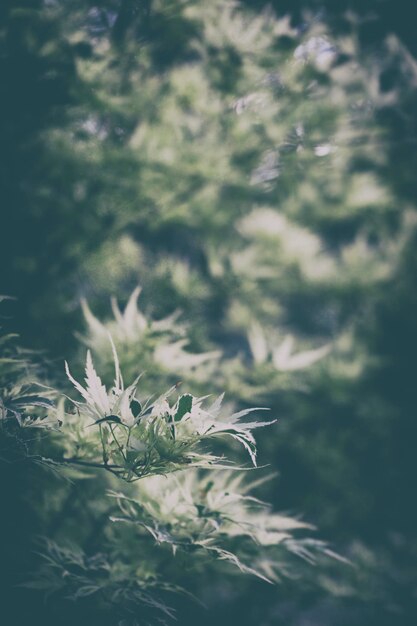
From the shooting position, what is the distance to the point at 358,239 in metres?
2.57

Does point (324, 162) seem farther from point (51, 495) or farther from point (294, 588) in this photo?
point (294, 588)

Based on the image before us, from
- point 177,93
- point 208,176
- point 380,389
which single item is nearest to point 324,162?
point 208,176

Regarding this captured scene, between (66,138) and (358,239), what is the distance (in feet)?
5.82

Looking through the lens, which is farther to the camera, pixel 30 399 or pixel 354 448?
pixel 354 448

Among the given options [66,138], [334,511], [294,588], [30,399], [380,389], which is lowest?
[334,511]

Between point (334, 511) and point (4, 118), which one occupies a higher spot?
point (4, 118)

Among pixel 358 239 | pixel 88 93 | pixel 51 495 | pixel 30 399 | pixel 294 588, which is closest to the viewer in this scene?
pixel 30 399

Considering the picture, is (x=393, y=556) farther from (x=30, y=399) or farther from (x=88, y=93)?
(x=88, y=93)

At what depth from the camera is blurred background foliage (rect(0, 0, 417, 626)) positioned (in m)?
1.13

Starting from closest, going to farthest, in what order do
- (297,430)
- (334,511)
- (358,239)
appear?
(334,511), (297,430), (358,239)

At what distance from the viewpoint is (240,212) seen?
176cm

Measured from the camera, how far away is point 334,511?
1.90 m

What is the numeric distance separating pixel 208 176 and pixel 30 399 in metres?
1.07

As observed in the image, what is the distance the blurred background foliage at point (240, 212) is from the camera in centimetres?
113
